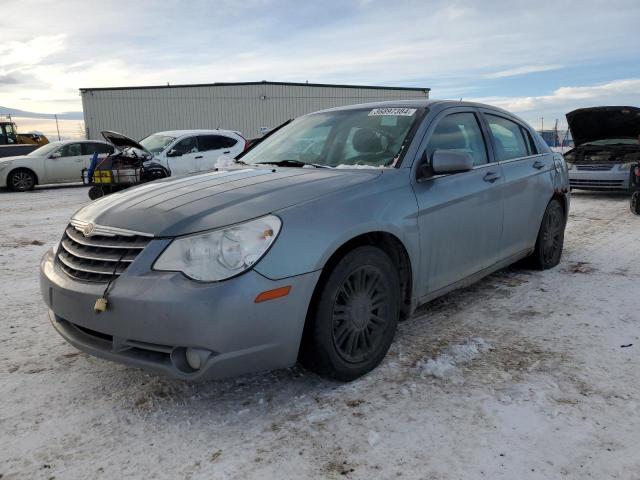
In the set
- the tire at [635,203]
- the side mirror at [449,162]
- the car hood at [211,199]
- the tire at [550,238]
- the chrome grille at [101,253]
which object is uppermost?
the side mirror at [449,162]

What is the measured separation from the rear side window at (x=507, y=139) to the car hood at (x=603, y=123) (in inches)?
254

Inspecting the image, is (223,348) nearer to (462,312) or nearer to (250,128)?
(462,312)

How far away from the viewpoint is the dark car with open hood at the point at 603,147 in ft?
33.7

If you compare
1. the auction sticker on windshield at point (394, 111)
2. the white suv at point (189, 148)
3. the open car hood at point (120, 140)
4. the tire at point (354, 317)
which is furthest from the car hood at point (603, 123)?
the tire at point (354, 317)

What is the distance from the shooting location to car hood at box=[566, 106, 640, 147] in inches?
393

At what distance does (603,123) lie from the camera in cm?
1058

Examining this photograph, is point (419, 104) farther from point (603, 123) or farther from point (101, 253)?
point (603, 123)

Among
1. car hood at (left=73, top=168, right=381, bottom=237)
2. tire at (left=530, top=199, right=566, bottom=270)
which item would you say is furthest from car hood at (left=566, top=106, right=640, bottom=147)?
car hood at (left=73, top=168, right=381, bottom=237)

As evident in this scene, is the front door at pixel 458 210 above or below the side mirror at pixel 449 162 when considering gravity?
below

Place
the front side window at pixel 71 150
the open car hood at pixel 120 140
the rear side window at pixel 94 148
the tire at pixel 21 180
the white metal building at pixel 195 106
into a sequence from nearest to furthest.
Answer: the open car hood at pixel 120 140 → the tire at pixel 21 180 → the front side window at pixel 71 150 → the rear side window at pixel 94 148 → the white metal building at pixel 195 106

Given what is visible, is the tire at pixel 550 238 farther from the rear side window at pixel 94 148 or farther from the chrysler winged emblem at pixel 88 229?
the rear side window at pixel 94 148

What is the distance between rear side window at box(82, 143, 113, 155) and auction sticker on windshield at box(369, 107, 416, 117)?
13.2 m

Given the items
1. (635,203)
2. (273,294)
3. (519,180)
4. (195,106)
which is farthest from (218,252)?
(195,106)

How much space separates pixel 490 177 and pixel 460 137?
386 mm
